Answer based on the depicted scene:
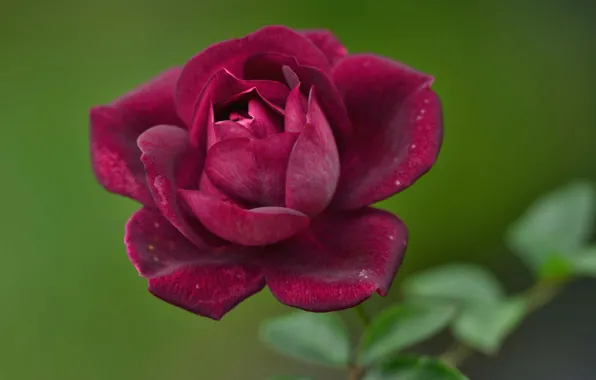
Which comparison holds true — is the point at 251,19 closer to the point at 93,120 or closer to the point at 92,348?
the point at 92,348

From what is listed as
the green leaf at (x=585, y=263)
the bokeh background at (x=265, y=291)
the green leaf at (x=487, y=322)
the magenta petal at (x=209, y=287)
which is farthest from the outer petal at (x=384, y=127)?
the bokeh background at (x=265, y=291)

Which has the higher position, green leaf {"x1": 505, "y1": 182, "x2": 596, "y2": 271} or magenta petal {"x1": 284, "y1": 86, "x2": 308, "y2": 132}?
magenta petal {"x1": 284, "y1": 86, "x2": 308, "y2": 132}

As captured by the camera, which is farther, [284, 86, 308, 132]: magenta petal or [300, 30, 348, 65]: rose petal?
[300, 30, 348, 65]: rose petal

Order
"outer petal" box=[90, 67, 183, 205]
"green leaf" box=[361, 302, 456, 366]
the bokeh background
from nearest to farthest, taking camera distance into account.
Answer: "outer petal" box=[90, 67, 183, 205] < "green leaf" box=[361, 302, 456, 366] < the bokeh background

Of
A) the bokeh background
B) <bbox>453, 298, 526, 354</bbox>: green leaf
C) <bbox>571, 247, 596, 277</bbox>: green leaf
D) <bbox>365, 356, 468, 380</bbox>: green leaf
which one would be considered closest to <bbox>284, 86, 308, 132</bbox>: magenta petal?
<bbox>365, 356, 468, 380</bbox>: green leaf

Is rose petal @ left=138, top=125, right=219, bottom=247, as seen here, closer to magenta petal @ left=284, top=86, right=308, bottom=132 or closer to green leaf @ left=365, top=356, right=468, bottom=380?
magenta petal @ left=284, top=86, right=308, bottom=132

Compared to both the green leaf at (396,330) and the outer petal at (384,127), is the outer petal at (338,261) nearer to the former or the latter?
the outer petal at (384,127)
